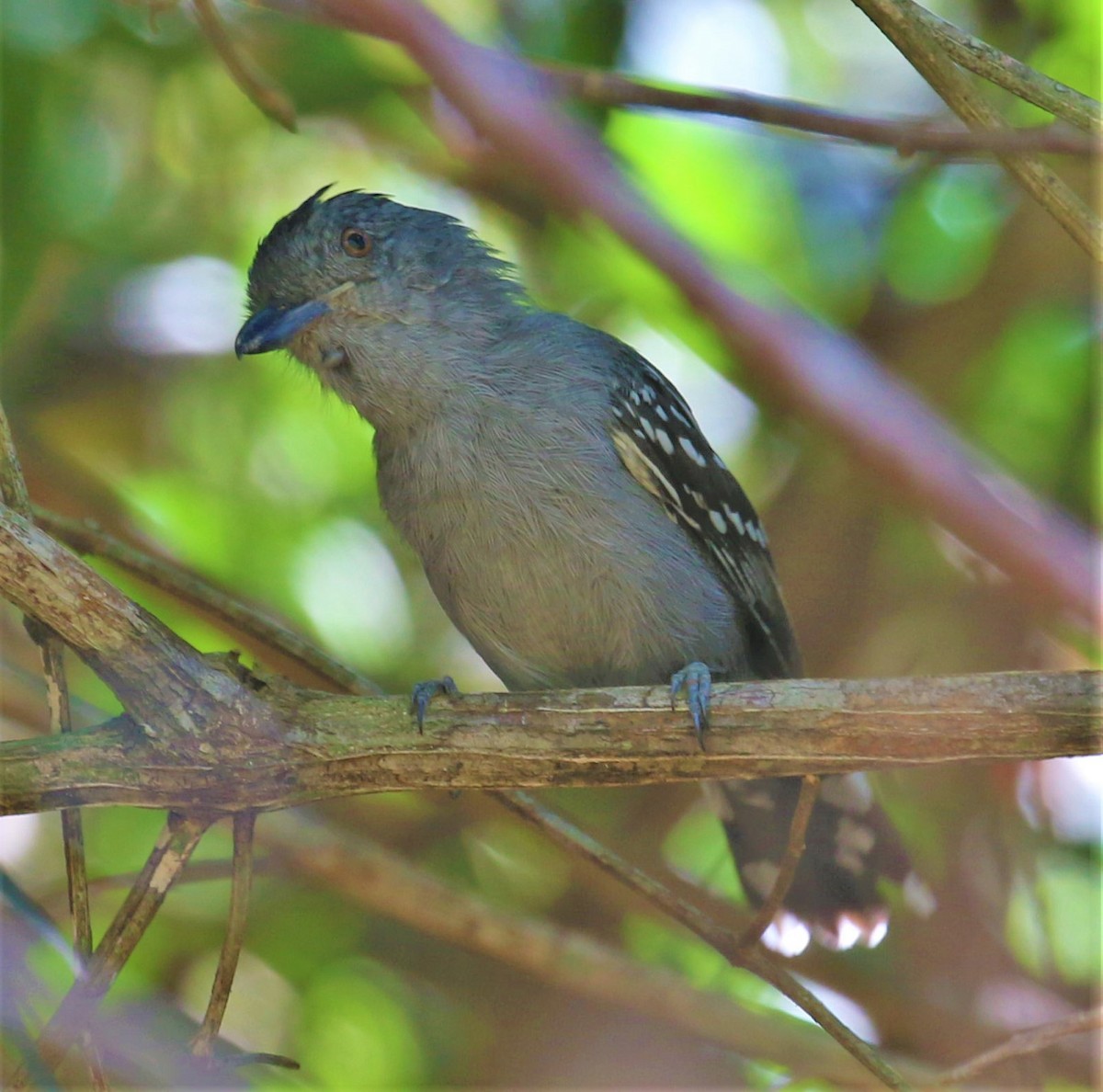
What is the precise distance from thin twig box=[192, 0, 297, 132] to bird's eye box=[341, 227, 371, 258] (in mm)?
496

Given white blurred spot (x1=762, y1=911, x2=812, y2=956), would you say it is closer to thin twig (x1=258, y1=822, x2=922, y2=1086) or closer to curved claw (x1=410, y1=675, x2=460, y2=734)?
thin twig (x1=258, y1=822, x2=922, y2=1086)

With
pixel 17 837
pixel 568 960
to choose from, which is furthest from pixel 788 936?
pixel 17 837

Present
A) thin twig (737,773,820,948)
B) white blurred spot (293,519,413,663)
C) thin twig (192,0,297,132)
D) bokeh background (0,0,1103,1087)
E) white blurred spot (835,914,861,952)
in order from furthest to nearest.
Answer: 1. white blurred spot (293,519,413,663)
2. bokeh background (0,0,1103,1087)
3. white blurred spot (835,914,861,952)
4. thin twig (192,0,297,132)
5. thin twig (737,773,820,948)

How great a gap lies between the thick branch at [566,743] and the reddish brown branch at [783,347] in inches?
11.8

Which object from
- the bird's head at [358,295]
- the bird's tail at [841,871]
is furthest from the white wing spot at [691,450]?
the bird's tail at [841,871]

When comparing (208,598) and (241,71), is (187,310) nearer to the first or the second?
(241,71)

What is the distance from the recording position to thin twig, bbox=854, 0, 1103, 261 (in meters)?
2.96

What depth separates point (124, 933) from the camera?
295cm

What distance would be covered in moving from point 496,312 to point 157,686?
2.32m

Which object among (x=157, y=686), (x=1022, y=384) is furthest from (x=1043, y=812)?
(x=157, y=686)

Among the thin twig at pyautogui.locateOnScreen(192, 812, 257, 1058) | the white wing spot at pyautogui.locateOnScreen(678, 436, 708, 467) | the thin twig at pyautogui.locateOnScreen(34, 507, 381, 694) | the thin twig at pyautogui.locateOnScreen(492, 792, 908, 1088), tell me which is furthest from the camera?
the white wing spot at pyautogui.locateOnScreen(678, 436, 708, 467)

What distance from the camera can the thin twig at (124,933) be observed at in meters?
2.75

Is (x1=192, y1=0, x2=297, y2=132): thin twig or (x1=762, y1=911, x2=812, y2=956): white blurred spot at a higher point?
(x1=192, y1=0, x2=297, y2=132): thin twig

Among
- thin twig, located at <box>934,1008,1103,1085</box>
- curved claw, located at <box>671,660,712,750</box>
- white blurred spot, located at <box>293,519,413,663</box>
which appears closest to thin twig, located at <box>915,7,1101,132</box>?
curved claw, located at <box>671,660,712,750</box>
